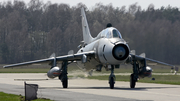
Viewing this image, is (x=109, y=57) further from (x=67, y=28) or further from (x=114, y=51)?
(x=67, y=28)

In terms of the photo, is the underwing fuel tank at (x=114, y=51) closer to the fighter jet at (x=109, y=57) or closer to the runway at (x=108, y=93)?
the fighter jet at (x=109, y=57)

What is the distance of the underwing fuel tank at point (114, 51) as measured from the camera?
835 inches

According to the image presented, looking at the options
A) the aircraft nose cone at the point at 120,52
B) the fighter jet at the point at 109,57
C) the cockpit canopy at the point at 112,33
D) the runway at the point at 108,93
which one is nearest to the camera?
the runway at the point at 108,93

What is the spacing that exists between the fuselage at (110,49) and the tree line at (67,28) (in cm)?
2285

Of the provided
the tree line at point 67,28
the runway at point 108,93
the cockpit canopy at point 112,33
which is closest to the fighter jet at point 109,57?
the cockpit canopy at point 112,33

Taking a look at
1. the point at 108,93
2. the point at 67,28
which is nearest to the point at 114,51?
the point at 108,93

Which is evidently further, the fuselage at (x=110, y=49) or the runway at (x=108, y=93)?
the fuselage at (x=110, y=49)

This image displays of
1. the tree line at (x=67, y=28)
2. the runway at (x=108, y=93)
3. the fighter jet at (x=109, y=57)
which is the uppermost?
the tree line at (x=67, y=28)

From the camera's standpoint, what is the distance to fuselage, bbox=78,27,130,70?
2127cm

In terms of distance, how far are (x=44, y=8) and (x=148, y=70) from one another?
9319 centimetres

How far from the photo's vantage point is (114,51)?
21.4 metres

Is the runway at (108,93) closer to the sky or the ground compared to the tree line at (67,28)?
closer to the ground

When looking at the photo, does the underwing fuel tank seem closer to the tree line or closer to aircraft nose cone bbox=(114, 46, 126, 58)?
aircraft nose cone bbox=(114, 46, 126, 58)

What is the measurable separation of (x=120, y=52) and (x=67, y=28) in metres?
71.9
